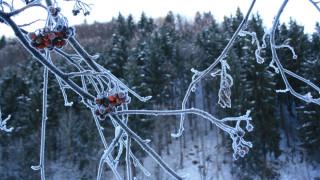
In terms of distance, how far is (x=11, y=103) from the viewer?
1547 inches

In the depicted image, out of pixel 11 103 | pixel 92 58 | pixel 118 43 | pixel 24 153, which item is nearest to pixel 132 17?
pixel 118 43

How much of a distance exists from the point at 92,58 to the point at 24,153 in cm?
3533

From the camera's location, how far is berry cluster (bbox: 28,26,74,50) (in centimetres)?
165

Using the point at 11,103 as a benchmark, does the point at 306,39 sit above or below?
above

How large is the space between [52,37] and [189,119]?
3921 cm

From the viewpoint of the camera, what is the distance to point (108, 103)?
151cm

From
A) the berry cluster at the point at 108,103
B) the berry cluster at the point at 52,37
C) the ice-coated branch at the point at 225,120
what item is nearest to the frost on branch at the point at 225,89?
the ice-coated branch at the point at 225,120

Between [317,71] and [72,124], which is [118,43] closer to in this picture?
[72,124]

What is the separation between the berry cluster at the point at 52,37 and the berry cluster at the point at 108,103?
0.83 feet

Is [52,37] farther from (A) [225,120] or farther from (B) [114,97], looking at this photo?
(A) [225,120]

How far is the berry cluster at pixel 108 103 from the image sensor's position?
58.8 inches

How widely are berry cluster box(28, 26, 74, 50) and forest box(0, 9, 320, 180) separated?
94.5 ft

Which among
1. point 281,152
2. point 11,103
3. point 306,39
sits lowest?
point 281,152

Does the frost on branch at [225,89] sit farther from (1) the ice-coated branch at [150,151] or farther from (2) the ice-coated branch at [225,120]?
(1) the ice-coated branch at [150,151]
